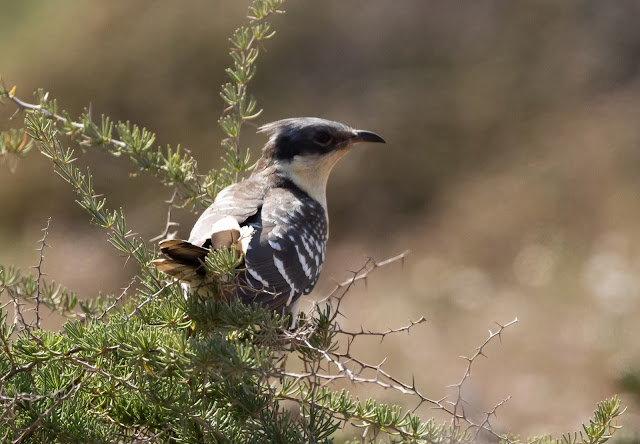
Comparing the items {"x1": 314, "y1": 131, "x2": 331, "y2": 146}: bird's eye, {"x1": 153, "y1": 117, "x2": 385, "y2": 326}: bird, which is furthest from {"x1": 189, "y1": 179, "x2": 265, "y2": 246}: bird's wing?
{"x1": 314, "y1": 131, "x2": 331, "y2": 146}: bird's eye

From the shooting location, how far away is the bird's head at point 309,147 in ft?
9.95

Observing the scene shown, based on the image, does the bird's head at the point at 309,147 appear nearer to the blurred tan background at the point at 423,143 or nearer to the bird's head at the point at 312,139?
the bird's head at the point at 312,139

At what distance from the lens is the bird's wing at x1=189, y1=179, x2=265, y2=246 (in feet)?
7.58

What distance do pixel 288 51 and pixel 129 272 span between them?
9.12 feet

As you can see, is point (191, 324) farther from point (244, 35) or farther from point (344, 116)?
point (344, 116)

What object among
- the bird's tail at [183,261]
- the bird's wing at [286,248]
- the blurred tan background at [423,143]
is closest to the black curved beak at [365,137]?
the bird's wing at [286,248]

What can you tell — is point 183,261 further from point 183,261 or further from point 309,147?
point 309,147

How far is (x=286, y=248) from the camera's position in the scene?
8.24 ft

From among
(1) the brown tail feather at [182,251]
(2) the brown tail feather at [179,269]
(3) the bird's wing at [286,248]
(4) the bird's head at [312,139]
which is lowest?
(2) the brown tail feather at [179,269]

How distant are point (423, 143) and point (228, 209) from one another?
494 cm

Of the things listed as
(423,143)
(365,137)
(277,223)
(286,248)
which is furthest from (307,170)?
(423,143)

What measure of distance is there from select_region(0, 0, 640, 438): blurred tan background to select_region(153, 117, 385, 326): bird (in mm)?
2786

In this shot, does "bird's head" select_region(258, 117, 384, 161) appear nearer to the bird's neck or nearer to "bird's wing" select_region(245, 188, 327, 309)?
the bird's neck

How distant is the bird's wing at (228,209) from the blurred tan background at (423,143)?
308 cm
